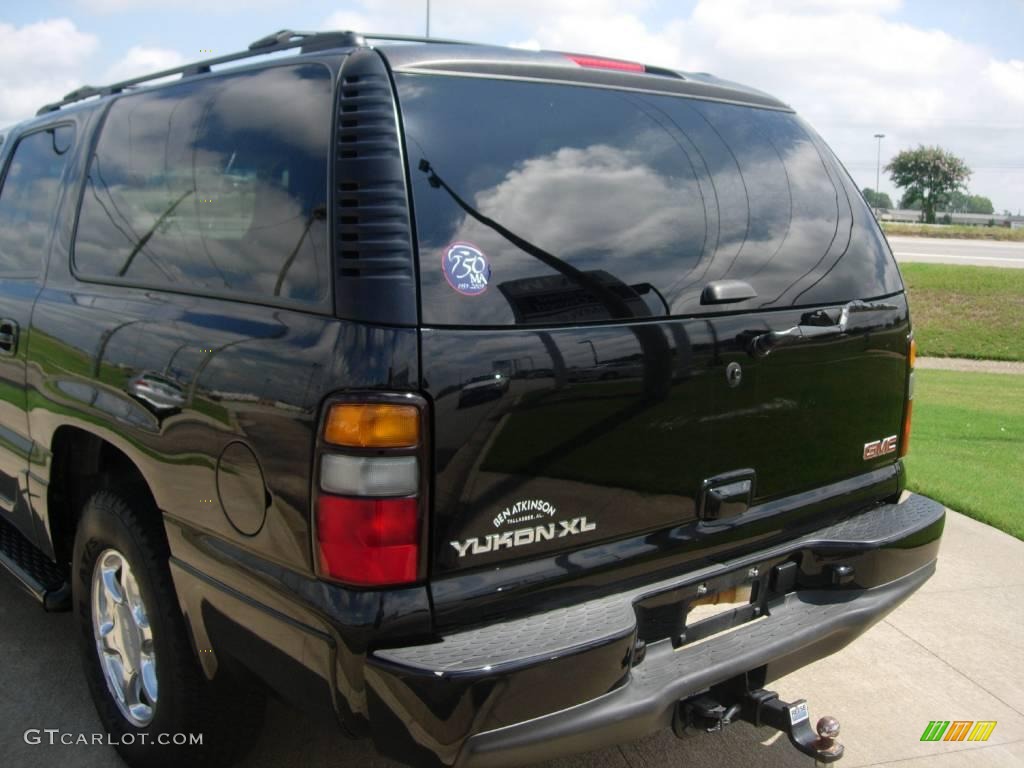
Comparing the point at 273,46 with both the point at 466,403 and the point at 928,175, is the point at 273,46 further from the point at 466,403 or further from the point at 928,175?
the point at 928,175

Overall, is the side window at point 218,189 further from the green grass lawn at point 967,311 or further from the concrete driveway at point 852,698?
the green grass lawn at point 967,311

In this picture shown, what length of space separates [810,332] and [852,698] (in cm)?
155

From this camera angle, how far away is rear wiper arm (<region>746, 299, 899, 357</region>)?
8.63 ft

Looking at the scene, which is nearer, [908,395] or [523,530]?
[523,530]

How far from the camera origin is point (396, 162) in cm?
217

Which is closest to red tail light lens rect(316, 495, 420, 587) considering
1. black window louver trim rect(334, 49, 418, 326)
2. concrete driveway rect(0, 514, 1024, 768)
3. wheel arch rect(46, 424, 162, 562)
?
black window louver trim rect(334, 49, 418, 326)

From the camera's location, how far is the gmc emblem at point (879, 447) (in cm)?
309

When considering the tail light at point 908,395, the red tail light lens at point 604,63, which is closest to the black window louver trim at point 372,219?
the red tail light lens at point 604,63

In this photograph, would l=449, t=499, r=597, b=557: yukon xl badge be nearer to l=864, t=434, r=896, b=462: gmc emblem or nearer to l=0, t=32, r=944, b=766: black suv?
l=0, t=32, r=944, b=766: black suv

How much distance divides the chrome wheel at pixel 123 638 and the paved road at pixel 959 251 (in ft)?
64.5

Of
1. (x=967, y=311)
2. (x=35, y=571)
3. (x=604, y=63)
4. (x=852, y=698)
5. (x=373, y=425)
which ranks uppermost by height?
(x=604, y=63)

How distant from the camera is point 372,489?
209cm

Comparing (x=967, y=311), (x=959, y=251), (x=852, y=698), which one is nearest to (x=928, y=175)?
(x=959, y=251)

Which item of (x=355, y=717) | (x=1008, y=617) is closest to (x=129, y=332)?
(x=355, y=717)
